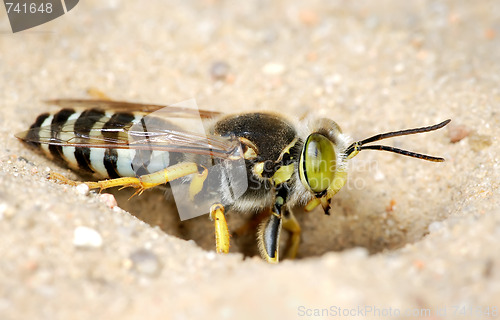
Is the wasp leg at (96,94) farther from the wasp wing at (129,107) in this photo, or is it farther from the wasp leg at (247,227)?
the wasp leg at (247,227)

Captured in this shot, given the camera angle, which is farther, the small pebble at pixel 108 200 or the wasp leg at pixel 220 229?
the wasp leg at pixel 220 229

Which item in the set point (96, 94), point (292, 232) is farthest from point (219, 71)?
point (292, 232)

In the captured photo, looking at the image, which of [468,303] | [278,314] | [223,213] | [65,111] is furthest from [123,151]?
[468,303]

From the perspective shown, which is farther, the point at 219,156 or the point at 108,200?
the point at 219,156

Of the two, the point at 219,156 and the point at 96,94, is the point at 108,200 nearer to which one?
the point at 219,156

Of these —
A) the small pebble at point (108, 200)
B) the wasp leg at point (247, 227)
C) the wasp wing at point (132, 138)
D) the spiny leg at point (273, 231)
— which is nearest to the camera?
the small pebble at point (108, 200)

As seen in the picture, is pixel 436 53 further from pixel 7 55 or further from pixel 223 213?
pixel 7 55

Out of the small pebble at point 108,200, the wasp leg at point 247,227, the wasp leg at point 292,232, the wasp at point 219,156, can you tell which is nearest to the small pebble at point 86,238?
the small pebble at point 108,200
